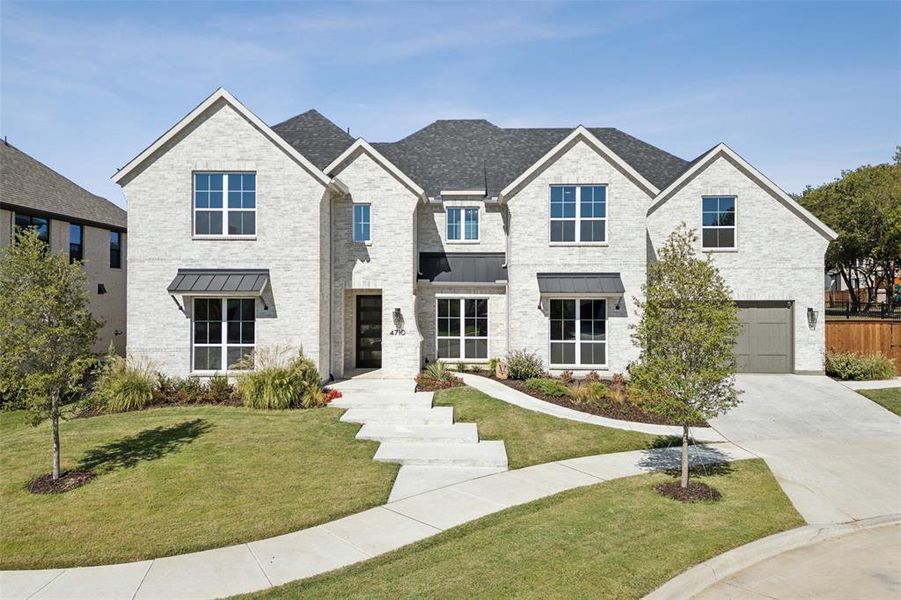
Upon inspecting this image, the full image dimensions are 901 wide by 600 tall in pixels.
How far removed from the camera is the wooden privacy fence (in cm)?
1875

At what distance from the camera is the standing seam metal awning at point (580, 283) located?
17406mm

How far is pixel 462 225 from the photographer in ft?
67.0

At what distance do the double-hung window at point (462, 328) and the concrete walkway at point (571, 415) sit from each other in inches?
118

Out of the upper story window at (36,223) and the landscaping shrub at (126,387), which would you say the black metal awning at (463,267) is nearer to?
the landscaping shrub at (126,387)

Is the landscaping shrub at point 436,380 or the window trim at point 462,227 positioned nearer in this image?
the landscaping shrub at point 436,380

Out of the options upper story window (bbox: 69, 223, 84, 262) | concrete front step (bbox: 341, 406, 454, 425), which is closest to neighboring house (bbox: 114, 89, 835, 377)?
concrete front step (bbox: 341, 406, 454, 425)

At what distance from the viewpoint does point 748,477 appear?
9.59m

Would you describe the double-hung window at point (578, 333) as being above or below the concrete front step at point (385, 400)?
above

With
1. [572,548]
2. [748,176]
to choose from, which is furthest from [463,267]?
[572,548]

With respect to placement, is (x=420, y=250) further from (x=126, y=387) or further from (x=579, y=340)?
(x=126, y=387)

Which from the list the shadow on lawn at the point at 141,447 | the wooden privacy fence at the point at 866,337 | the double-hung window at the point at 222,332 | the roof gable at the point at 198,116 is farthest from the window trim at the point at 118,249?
the wooden privacy fence at the point at 866,337

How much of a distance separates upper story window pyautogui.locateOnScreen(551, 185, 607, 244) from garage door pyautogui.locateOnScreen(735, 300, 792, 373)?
6271 millimetres

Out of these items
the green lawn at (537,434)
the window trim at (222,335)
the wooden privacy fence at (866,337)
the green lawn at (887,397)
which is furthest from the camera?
the wooden privacy fence at (866,337)

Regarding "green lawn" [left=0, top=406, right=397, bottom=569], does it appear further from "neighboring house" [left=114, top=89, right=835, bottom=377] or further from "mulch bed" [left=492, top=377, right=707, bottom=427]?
"mulch bed" [left=492, top=377, right=707, bottom=427]
